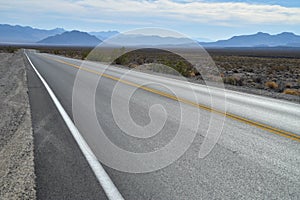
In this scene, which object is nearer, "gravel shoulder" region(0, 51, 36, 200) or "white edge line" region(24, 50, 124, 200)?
"white edge line" region(24, 50, 124, 200)

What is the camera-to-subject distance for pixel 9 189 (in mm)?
3898

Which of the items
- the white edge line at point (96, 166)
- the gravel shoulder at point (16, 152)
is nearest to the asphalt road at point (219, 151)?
the white edge line at point (96, 166)

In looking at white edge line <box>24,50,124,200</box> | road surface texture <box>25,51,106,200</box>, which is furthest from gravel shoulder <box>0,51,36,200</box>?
white edge line <box>24,50,124,200</box>

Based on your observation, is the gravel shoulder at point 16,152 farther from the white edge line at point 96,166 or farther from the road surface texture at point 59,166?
the white edge line at point 96,166

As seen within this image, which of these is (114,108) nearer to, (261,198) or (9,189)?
(9,189)

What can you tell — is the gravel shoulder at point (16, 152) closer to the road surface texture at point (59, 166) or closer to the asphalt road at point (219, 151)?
the road surface texture at point (59, 166)

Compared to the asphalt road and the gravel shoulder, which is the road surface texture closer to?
the gravel shoulder

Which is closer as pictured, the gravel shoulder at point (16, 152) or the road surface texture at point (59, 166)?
the road surface texture at point (59, 166)

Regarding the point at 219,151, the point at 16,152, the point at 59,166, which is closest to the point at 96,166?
the point at 59,166

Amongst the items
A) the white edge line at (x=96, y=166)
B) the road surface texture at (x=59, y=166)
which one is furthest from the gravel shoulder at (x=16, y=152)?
the white edge line at (x=96, y=166)

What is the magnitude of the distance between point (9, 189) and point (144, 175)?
1681 millimetres

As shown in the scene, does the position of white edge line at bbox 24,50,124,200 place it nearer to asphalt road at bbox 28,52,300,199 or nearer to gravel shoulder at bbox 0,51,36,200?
asphalt road at bbox 28,52,300,199

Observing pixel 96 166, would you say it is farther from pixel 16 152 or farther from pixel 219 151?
pixel 219 151

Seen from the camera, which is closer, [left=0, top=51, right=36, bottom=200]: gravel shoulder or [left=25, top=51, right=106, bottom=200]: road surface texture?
[left=25, top=51, right=106, bottom=200]: road surface texture
